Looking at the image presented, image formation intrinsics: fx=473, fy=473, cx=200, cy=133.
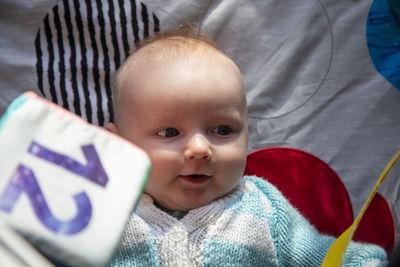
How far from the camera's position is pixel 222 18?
41.9 inches

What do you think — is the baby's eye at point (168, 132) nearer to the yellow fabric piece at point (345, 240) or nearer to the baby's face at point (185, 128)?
the baby's face at point (185, 128)

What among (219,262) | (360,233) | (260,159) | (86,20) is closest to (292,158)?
(260,159)

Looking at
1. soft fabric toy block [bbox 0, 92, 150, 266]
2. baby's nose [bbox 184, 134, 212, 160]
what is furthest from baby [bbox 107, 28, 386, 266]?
soft fabric toy block [bbox 0, 92, 150, 266]

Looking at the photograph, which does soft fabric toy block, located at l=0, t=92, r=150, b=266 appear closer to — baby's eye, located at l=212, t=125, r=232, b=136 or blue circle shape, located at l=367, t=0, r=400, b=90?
baby's eye, located at l=212, t=125, r=232, b=136

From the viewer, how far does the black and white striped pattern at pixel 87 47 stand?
102cm

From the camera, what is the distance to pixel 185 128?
780mm

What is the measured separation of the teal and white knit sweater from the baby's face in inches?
1.3

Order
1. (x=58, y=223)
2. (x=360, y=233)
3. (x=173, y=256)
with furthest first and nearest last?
(x=360, y=233), (x=173, y=256), (x=58, y=223)

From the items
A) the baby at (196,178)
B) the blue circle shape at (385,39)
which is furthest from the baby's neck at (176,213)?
the blue circle shape at (385,39)

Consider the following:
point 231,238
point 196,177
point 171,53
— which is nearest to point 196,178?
point 196,177

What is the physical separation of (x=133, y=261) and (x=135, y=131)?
214 millimetres

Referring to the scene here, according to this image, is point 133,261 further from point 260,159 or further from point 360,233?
point 360,233

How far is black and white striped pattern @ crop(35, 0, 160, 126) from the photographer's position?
1022 mm

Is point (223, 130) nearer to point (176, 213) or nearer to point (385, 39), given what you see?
point (176, 213)
